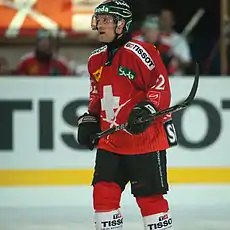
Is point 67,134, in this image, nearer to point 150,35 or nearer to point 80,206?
point 80,206

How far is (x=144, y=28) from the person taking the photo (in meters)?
7.88

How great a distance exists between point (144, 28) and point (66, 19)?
102 centimetres

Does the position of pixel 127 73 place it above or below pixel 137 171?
above

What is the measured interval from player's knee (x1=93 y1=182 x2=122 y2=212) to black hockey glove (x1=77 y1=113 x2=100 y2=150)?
0.82ft

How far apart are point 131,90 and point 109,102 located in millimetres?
129

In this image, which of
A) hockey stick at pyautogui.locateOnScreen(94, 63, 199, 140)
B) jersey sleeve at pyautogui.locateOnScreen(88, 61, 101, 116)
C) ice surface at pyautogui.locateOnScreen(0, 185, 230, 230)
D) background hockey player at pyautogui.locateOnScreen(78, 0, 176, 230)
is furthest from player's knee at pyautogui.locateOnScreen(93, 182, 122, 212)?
ice surface at pyautogui.locateOnScreen(0, 185, 230, 230)

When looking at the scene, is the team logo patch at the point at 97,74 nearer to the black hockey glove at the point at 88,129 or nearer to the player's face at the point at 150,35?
the black hockey glove at the point at 88,129

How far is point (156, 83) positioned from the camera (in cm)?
445

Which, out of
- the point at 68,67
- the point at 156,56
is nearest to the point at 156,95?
the point at 156,56

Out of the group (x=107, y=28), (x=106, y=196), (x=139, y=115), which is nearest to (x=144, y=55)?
(x=107, y=28)

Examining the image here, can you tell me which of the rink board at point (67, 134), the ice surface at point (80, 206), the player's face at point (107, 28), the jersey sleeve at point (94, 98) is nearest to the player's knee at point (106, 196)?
the jersey sleeve at point (94, 98)

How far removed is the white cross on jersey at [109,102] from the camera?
4.54 meters

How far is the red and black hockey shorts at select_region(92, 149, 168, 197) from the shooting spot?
4.50 meters

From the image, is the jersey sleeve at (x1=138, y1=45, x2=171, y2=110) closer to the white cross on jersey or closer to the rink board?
the white cross on jersey
